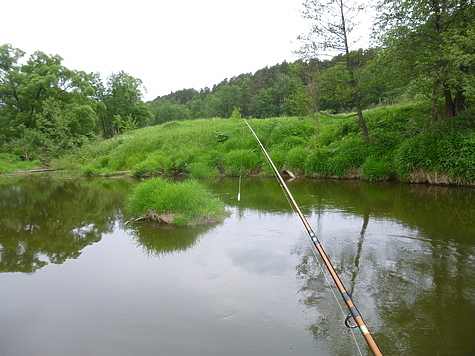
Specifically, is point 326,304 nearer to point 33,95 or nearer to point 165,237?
point 165,237

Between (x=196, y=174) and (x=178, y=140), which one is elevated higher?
(x=178, y=140)

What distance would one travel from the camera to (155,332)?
370cm

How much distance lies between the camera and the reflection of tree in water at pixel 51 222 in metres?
6.43

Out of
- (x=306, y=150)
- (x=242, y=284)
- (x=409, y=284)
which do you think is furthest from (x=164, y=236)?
(x=306, y=150)

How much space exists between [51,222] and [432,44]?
1472 centimetres

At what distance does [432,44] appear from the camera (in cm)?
1134

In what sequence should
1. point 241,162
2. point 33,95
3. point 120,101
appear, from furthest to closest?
1. point 120,101
2. point 33,95
3. point 241,162

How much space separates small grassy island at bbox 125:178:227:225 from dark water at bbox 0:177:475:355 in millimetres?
412

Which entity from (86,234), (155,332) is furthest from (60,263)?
(155,332)

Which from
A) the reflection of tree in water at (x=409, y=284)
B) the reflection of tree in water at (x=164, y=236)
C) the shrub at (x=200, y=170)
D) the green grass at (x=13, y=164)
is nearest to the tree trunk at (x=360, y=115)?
the reflection of tree in water at (x=409, y=284)

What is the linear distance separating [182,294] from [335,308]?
2231 mm

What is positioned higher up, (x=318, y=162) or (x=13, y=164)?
(x=13, y=164)

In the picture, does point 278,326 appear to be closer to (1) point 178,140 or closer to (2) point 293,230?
(2) point 293,230

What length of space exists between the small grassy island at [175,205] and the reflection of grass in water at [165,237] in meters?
0.29
